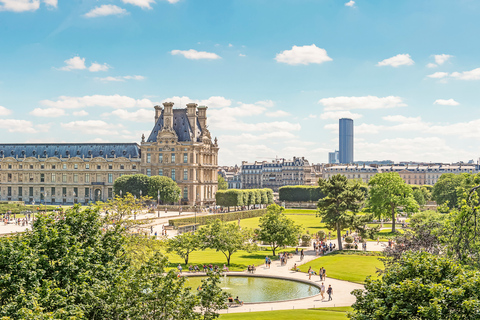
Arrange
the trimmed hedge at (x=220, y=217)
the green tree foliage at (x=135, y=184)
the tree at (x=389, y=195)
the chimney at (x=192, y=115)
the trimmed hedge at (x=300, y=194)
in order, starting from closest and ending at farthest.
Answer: the tree at (x=389, y=195) → the trimmed hedge at (x=220, y=217) → the green tree foliage at (x=135, y=184) → the chimney at (x=192, y=115) → the trimmed hedge at (x=300, y=194)

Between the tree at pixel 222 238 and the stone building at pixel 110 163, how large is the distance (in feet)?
200

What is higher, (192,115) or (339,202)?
(192,115)

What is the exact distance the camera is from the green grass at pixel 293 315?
27.4 meters

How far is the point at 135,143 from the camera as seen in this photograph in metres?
120

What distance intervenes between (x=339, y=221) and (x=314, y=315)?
91.4 ft

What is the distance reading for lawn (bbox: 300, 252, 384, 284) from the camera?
41344mm

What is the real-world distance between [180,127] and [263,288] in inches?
3137

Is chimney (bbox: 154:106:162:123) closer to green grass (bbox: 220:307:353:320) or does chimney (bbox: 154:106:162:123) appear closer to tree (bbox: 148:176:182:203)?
tree (bbox: 148:176:182:203)

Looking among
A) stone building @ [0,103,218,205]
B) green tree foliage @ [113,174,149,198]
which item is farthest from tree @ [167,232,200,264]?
stone building @ [0,103,218,205]

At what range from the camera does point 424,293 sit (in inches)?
584

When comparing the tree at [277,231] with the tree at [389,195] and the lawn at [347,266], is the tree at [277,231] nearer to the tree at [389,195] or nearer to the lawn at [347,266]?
the lawn at [347,266]

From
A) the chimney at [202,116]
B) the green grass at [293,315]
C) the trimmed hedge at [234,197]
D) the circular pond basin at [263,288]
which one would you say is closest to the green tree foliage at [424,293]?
the green grass at [293,315]

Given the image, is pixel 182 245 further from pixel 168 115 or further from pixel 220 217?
pixel 168 115

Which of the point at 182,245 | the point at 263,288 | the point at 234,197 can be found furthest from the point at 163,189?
the point at 263,288
